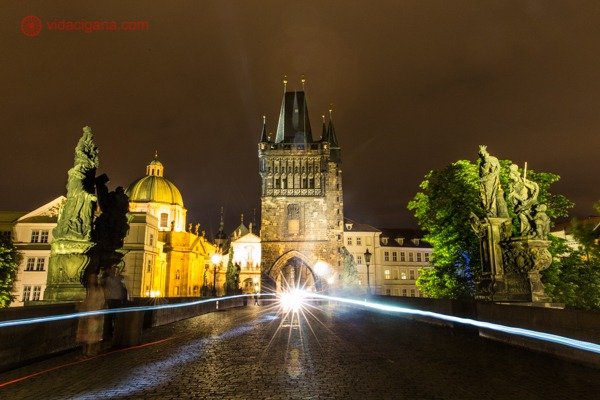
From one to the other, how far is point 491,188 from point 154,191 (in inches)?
2622

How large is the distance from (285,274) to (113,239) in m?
50.0

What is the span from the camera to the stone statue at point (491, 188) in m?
12.7

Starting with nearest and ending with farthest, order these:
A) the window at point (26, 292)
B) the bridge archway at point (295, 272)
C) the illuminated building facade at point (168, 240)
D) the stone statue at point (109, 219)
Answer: the stone statue at point (109, 219), the window at point (26, 292), the bridge archway at point (295, 272), the illuminated building facade at point (168, 240)

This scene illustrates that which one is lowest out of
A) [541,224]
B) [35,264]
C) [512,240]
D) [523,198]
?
[512,240]

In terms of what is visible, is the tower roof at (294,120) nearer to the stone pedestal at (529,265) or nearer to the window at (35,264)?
the window at (35,264)

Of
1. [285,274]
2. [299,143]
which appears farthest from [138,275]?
[299,143]

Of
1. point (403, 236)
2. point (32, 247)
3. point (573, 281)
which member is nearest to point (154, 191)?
point (32, 247)

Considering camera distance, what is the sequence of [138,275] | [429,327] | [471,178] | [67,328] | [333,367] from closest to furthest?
[333,367] < [67,328] < [429,327] < [471,178] < [138,275]

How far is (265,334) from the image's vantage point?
1284 cm

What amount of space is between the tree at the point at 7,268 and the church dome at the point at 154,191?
2554 centimetres

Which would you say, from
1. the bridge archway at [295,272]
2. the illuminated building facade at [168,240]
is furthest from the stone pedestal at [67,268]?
the illuminated building facade at [168,240]

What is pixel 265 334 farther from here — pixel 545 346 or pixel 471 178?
pixel 471 178

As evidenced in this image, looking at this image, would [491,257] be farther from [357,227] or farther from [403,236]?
[403,236]

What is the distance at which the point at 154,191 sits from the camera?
72250 mm
